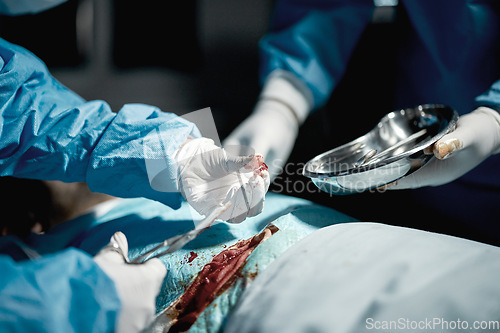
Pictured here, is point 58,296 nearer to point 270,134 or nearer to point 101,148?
point 101,148

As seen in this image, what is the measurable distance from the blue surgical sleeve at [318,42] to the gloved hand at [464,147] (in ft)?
1.46

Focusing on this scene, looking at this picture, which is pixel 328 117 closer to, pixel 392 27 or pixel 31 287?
pixel 392 27

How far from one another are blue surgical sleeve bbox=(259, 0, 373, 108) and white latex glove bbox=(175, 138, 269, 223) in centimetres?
52

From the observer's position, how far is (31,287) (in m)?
0.38

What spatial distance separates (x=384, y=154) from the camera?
0.70 m

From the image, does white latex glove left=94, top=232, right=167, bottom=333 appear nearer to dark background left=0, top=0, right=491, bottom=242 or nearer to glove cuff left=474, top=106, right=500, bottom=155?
dark background left=0, top=0, right=491, bottom=242

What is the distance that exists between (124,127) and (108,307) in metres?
0.34

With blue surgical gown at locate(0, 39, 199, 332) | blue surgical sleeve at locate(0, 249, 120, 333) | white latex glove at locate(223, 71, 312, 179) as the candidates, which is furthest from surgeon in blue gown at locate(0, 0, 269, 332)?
white latex glove at locate(223, 71, 312, 179)

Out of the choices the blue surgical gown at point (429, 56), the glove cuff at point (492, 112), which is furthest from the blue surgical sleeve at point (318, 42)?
the glove cuff at point (492, 112)

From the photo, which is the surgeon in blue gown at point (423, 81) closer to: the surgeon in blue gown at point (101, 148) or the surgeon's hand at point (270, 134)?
the surgeon's hand at point (270, 134)

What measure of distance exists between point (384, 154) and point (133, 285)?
0.50 m

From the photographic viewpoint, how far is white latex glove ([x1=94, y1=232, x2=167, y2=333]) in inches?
16.7

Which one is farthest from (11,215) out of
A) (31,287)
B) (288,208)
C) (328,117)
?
Result: (328,117)

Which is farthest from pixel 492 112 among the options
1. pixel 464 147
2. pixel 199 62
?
pixel 199 62
